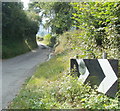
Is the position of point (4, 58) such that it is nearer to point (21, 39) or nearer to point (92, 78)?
point (21, 39)

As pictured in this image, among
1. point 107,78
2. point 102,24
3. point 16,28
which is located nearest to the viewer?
point 107,78

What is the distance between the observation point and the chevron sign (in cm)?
296

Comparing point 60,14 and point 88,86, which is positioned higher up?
point 60,14

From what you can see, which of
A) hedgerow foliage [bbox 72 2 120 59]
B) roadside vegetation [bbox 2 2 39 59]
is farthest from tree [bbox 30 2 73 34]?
hedgerow foliage [bbox 72 2 120 59]

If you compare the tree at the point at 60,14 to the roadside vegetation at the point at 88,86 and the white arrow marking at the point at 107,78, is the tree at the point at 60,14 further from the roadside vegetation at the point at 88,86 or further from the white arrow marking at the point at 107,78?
the white arrow marking at the point at 107,78

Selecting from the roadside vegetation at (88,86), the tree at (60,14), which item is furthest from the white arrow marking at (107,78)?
the tree at (60,14)

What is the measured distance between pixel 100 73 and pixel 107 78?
19cm

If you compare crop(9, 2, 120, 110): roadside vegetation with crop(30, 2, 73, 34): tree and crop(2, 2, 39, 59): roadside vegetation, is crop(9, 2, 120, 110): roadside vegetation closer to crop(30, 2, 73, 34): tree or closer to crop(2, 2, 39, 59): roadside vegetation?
crop(30, 2, 73, 34): tree

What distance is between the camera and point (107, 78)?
3.07 metres

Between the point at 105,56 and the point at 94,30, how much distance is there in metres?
0.98

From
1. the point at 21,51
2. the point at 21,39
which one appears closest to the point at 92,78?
the point at 21,51

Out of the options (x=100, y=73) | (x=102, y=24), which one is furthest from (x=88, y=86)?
(x=102, y=24)

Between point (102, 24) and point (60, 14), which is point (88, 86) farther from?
point (60, 14)

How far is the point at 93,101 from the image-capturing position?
2.71 meters
